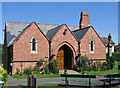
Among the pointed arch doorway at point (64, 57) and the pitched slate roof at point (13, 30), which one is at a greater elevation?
the pitched slate roof at point (13, 30)

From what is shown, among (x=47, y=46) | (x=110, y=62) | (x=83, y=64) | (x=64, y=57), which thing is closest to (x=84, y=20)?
(x=110, y=62)

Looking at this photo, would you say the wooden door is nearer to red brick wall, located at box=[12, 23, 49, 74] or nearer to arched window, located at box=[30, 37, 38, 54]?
red brick wall, located at box=[12, 23, 49, 74]

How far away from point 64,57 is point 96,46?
19.3 feet

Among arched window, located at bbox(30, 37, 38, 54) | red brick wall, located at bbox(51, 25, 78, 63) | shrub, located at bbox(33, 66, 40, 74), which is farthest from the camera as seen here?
red brick wall, located at bbox(51, 25, 78, 63)

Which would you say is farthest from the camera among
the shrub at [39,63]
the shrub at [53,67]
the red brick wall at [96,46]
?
the red brick wall at [96,46]

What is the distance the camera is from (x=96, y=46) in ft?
90.2

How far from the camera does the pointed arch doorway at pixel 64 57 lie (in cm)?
2541

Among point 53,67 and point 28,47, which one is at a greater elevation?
point 28,47

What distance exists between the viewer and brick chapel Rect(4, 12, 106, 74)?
22.0 m

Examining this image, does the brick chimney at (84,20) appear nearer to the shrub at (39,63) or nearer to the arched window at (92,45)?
the arched window at (92,45)

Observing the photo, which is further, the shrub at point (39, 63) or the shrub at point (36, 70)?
the shrub at point (39, 63)

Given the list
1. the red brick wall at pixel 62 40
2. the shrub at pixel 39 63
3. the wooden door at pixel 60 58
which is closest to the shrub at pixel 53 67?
the shrub at pixel 39 63

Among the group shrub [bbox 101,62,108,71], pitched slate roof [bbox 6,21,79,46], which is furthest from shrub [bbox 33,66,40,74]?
shrub [bbox 101,62,108,71]

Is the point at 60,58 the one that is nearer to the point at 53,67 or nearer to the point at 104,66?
the point at 53,67
